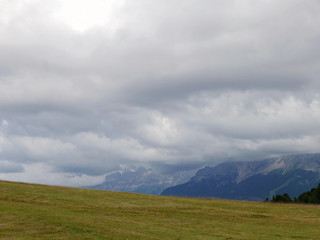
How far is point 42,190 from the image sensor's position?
71.6 metres

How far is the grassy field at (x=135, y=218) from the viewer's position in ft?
120

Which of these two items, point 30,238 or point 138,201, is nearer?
point 30,238

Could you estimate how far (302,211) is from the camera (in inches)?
2761

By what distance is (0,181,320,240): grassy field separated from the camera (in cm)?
3644

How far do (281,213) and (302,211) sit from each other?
6888 mm

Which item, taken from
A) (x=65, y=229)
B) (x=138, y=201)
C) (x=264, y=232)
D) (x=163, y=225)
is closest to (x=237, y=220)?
(x=264, y=232)

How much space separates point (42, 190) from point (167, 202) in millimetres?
25858

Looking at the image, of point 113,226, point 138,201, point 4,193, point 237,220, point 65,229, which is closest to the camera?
point 65,229

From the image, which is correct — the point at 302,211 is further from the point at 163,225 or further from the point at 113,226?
the point at 113,226

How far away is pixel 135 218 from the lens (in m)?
49.7

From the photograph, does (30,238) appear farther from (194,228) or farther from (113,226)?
(194,228)

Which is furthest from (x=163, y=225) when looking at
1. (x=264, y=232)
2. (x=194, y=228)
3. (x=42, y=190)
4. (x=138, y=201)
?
(x=42, y=190)

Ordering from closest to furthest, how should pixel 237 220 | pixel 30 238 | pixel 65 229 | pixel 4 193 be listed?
pixel 30 238 → pixel 65 229 → pixel 237 220 → pixel 4 193

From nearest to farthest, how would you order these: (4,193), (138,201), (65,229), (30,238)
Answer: (30,238) → (65,229) → (4,193) → (138,201)
